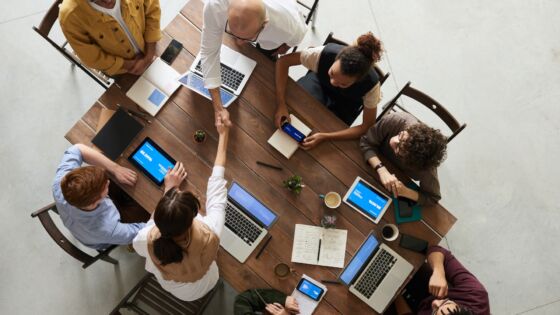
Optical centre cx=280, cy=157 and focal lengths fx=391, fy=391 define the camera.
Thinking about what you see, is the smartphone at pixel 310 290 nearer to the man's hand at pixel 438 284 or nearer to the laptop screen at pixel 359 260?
the laptop screen at pixel 359 260

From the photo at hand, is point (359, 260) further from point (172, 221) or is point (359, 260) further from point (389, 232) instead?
point (172, 221)

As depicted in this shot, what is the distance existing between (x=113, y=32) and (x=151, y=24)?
23 centimetres

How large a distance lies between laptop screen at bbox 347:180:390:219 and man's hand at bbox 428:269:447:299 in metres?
0.46

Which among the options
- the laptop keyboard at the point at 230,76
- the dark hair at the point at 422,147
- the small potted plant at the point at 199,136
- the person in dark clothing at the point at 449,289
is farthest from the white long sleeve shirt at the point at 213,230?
A: the person in dark clothing at the point at 449,289

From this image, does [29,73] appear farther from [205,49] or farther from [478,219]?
[478,219]

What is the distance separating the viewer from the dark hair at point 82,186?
6.00 ft

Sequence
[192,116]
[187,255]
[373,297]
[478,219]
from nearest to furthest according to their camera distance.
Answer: [187,255] → [373,297] → [192,116] → [478,219]

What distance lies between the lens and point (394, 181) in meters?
2.21

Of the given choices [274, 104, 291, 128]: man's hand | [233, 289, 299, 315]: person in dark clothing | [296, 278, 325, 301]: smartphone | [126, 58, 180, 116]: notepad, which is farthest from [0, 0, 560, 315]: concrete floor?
[274, 104, 291, 128]: man's hand

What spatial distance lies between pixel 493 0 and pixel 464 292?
284cm

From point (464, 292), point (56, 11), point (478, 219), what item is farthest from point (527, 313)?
point (56, 11)

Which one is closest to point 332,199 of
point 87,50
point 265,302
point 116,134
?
point 265,302

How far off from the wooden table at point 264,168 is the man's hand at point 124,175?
0.04 meters

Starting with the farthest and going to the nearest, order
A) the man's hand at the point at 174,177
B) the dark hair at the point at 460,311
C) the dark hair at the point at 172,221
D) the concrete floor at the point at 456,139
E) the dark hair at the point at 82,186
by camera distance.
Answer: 1. the concrete floor at the point at 456,139
2. the man's hand at the point at 174,177
3. the dark hair at the point at 460,311
4. the dark hair at the point at 82,186
5. the dark hair at the point at 172,221
